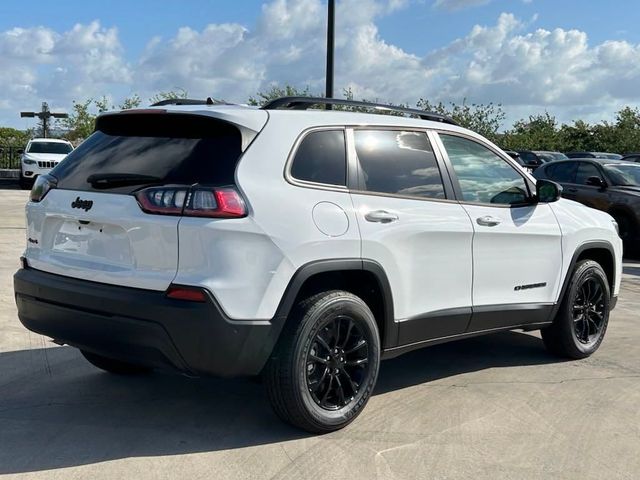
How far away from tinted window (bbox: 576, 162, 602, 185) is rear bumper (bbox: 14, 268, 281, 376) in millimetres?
10346

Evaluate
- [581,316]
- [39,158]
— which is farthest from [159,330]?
[39,158]

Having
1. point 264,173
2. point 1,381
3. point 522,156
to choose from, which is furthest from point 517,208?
point 522,156

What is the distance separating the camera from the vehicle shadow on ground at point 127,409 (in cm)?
373

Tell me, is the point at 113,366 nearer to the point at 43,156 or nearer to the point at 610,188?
the point at 610,188

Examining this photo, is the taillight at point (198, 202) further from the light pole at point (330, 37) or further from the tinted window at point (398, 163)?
the light pole at point (330, 37)

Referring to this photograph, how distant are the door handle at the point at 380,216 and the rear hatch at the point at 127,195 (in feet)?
2.75

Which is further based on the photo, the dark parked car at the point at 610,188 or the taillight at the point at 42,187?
the dark parked car at the point at 610,188

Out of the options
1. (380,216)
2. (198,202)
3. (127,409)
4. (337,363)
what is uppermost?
(198,202)

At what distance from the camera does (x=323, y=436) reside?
3.95 metres

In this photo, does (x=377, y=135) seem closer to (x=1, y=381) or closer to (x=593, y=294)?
(x=593, y=294)

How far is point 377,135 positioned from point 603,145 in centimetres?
4708

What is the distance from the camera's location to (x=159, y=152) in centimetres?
380

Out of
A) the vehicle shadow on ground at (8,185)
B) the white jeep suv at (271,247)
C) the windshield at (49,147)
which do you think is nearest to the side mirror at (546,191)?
the white jeep suv at (271,247)

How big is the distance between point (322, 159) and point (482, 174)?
4.83 ft
